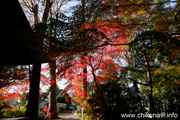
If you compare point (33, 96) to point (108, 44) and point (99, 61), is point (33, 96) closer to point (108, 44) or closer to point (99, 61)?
point (99, 61)

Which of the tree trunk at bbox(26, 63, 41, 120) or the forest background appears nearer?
the forest background

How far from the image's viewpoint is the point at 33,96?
20.3ft

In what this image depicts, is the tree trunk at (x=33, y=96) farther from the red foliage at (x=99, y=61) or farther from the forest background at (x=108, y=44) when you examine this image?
the red foliage at (x=99, y=61)

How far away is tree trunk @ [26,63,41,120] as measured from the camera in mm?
5902

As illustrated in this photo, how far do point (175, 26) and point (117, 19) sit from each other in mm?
2577

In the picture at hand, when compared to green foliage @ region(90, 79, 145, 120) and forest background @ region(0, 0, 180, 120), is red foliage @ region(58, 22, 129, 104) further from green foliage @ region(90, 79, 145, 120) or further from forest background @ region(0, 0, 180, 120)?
green foliage @ region(90, 79, 145, 120)

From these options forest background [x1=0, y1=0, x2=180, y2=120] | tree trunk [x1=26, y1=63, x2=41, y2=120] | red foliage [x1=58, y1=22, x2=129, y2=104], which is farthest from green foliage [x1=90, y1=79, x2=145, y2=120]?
tree trunk [x1=26, y1=63, x2=41, y2=120]

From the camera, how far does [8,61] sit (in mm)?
4312

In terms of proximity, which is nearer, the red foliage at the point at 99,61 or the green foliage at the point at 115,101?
the green foliage at the point at 115,101

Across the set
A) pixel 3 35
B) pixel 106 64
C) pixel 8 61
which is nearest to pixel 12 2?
pixel 3 35

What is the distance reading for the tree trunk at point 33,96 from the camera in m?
5.90

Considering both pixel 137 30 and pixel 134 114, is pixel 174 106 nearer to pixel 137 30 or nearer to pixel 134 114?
pixel 134 114

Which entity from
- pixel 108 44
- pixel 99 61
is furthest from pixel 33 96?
pixel 108 44

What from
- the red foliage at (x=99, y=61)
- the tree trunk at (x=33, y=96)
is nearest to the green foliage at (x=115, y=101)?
the red foliage at (x=99, y=61)
